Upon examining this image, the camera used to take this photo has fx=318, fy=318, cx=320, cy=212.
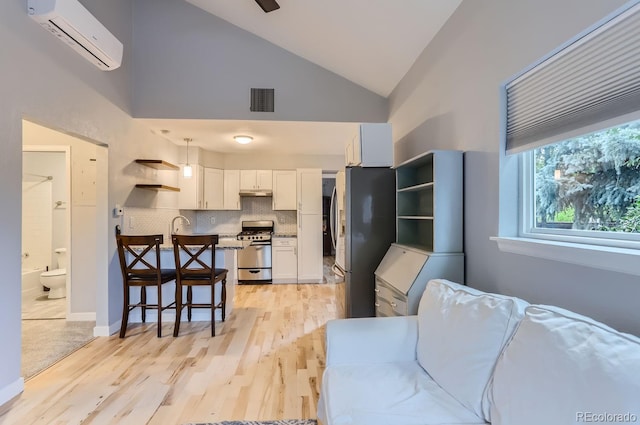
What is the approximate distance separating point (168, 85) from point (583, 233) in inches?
164

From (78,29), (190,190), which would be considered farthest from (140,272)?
(190,190)

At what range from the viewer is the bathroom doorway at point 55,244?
10.2ft

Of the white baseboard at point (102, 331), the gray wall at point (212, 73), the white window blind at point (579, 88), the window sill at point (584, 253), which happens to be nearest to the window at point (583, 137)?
the white window blind at point (579, 88)

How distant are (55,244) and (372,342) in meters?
5.65

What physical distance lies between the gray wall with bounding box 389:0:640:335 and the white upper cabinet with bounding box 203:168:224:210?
3.99 meters

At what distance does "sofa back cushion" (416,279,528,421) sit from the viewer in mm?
1262

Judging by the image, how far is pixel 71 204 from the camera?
3.59 meters

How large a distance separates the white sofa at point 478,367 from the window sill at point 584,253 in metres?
0.22

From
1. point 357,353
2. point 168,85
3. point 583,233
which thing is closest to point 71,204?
point 168,85

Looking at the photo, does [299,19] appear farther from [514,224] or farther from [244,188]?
[244,188]

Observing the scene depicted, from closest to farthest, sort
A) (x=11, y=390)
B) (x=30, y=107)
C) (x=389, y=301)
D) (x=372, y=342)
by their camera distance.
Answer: (x=372, y=342) → (x=11, y=390) → (x=30, y=107) → (x=389, y=301)

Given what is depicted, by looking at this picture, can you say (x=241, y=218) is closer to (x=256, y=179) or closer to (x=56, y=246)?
(x=256, y=179)

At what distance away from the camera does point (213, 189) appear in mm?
5711

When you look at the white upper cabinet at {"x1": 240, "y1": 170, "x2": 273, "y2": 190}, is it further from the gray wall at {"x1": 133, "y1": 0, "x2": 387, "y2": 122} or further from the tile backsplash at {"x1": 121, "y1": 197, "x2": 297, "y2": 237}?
the gray wall at {"x1": 133, "y1": 0, "x2": 387, "y2": 122}
